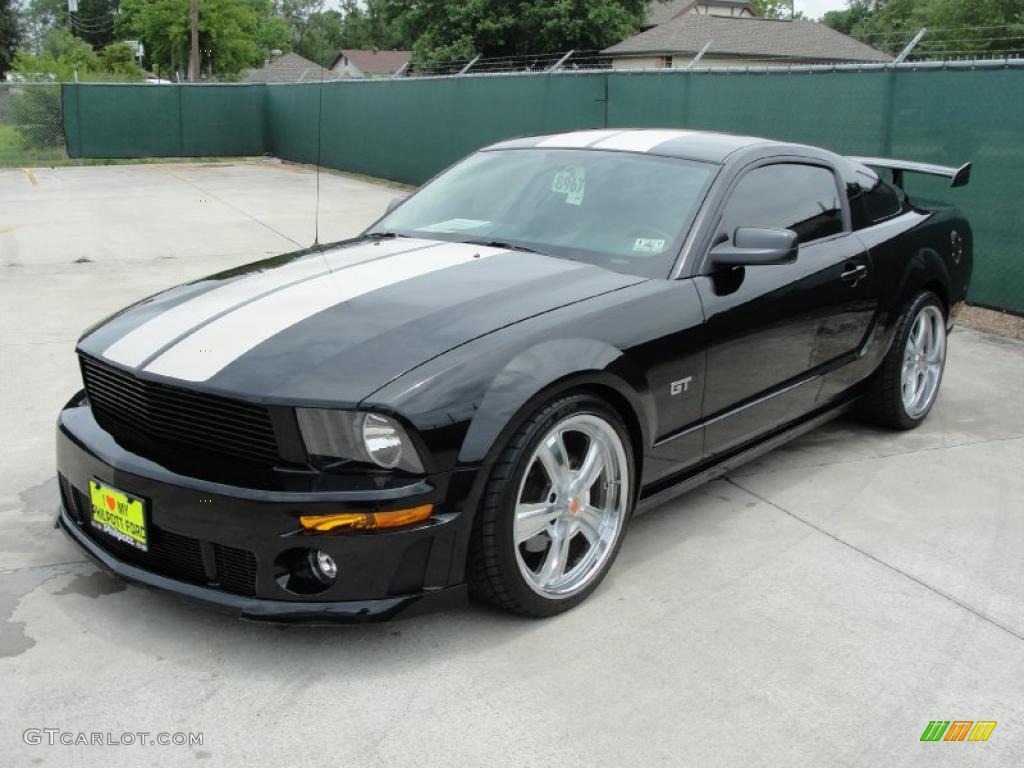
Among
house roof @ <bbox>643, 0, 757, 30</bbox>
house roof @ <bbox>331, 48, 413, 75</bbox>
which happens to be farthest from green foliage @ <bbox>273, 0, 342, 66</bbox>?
house roof @ <bbox>643, 0, 757, 30</bbox>

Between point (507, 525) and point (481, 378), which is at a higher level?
point (481, 378)

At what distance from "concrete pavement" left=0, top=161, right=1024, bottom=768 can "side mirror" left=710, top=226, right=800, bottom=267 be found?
1029 millimetres

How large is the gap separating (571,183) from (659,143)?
0.45 metres

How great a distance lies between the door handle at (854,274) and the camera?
4.47 metres

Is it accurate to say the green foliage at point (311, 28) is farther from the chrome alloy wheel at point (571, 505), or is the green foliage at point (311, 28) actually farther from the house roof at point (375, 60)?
the chrome alloy wheel at point (571, 505)

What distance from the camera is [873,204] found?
4.93m

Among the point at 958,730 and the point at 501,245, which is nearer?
the point at 958,730

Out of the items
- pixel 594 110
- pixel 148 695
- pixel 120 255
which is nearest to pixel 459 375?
pixel 148 695

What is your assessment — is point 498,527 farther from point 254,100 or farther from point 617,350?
point 254,100

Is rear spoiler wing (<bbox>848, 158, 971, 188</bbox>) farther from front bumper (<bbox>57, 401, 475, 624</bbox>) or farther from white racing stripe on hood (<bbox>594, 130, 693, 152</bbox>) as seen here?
front bumper (<bbox>57, 401, 475, 624</bbox>)

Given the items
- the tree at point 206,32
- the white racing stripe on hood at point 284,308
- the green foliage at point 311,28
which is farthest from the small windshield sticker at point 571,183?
the green foliage at point 311,28

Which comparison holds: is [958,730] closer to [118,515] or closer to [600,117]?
[118,515]

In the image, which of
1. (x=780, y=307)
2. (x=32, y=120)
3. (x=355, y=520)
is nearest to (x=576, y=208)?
(x=780, y=307)

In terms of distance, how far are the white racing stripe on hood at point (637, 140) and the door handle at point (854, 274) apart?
0.91 metres
